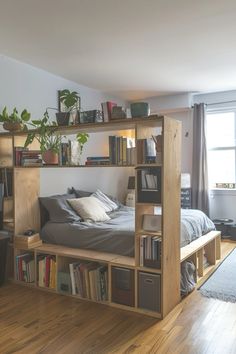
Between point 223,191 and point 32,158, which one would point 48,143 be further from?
point 223,191

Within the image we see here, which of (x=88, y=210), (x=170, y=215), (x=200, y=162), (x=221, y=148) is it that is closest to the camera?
(x=170, y=215)

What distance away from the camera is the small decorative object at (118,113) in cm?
278

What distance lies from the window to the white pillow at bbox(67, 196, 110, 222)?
263 cm

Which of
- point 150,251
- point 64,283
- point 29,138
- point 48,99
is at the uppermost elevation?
point 48,99

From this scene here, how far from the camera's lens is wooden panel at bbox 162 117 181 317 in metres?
2.59

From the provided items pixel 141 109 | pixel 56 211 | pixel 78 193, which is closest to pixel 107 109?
pixel 141 109

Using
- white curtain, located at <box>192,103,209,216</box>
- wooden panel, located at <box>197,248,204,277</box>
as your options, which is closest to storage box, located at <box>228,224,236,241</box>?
white curtain, located at <box>192,103,209,216</box>

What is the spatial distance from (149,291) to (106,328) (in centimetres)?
45

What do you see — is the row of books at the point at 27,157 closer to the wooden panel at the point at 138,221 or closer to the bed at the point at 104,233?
the bed at the point at 104,233

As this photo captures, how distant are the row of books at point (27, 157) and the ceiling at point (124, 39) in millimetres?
1112

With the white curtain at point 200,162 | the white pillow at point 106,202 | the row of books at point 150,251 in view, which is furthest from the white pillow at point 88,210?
the white curtain at point 200,162

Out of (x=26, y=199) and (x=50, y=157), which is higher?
(x=50, y=157)

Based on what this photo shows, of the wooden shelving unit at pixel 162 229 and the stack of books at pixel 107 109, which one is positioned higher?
the stack of books at pixel 107 109

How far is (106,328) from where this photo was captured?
2445 mm
